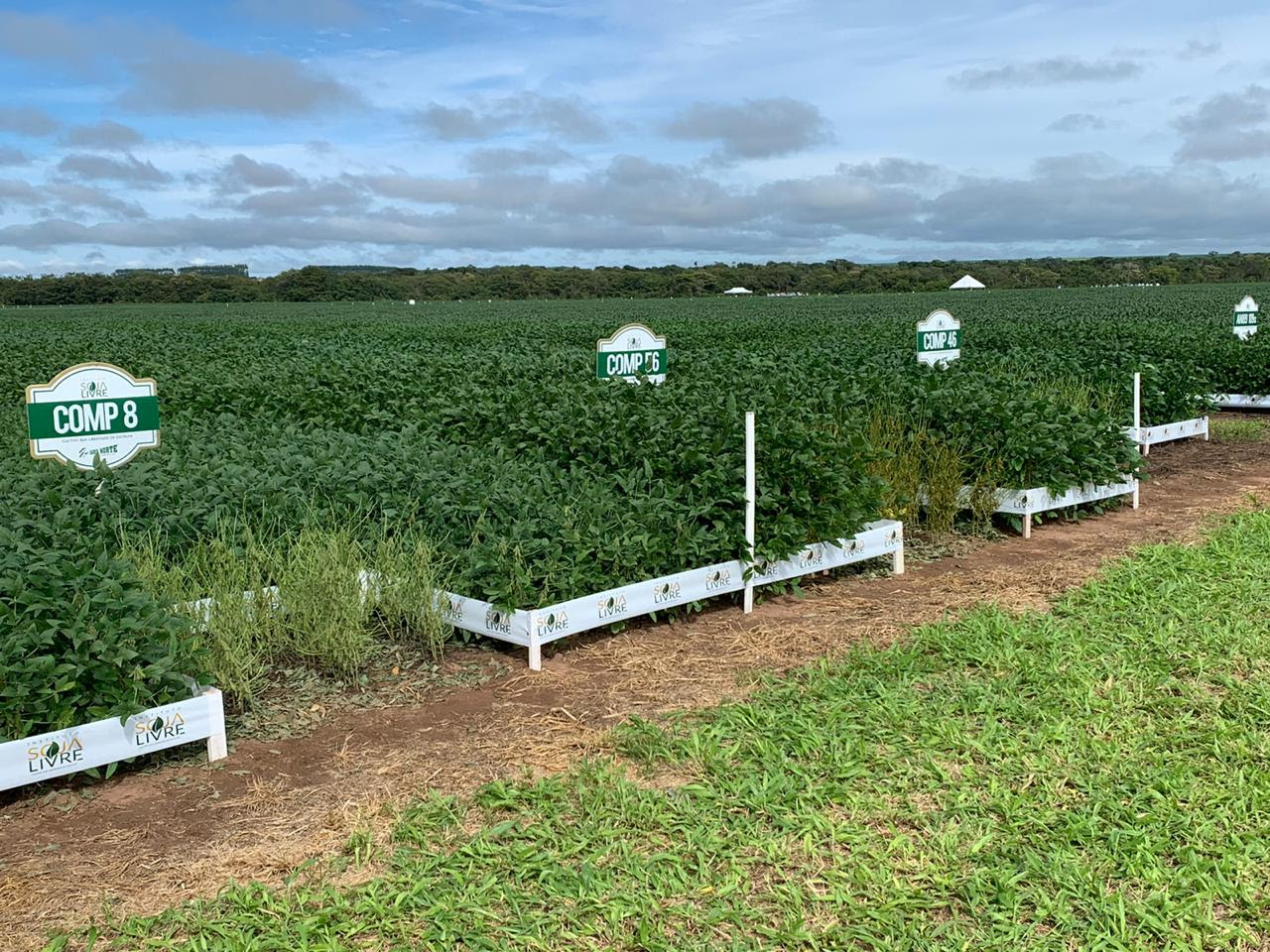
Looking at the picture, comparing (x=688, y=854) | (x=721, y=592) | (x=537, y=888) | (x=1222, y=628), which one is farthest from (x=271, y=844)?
(x=1222, y=628)

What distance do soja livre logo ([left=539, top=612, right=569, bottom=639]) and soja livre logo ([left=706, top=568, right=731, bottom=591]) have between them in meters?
1.14

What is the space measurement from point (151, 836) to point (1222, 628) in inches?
220

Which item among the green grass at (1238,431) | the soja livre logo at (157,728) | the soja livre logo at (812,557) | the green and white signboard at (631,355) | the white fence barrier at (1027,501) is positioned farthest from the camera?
the green grass at (1238,431)

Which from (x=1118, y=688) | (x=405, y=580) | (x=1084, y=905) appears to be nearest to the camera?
(x=1084, y=905)

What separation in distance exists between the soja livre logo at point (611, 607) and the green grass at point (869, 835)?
1122 millimetres

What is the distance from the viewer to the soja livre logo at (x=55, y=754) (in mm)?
4227

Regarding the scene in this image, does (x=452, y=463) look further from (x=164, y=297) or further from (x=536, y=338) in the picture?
(x=164, y=297)

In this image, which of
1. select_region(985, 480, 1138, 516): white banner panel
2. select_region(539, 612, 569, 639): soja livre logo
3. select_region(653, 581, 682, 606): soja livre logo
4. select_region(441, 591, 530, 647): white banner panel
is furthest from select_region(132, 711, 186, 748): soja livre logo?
select_region(985, 480, 1138, 516): white banner panel

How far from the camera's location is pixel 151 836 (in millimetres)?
4047

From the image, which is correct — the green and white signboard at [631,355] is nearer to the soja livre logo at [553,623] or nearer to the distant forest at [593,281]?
the soja livre logo at [553,623]

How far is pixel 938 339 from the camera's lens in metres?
11.3

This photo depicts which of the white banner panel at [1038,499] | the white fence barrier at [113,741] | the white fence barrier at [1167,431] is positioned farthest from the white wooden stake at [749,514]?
the white fence barrier at [1167,431]

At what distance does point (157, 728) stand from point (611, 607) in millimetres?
2525

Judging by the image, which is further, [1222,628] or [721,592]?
[721,592]
